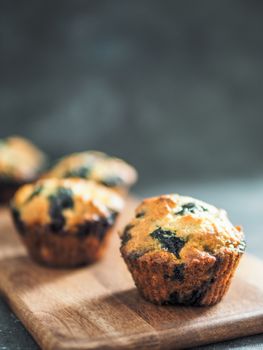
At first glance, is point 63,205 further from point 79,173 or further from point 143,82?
point 143,82

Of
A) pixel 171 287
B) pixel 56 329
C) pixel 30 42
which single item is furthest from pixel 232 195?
pixel 56 329

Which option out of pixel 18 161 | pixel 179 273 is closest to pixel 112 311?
pixel 179 273

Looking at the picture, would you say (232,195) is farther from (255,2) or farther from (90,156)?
(255,2)

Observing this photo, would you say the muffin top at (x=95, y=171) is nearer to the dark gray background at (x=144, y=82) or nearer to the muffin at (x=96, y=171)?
the muffin at (x=96, y=171)

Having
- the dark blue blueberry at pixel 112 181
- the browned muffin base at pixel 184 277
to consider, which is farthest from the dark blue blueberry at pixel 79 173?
the browned muffin base at pixel 184 277

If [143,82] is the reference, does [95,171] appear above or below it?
below
